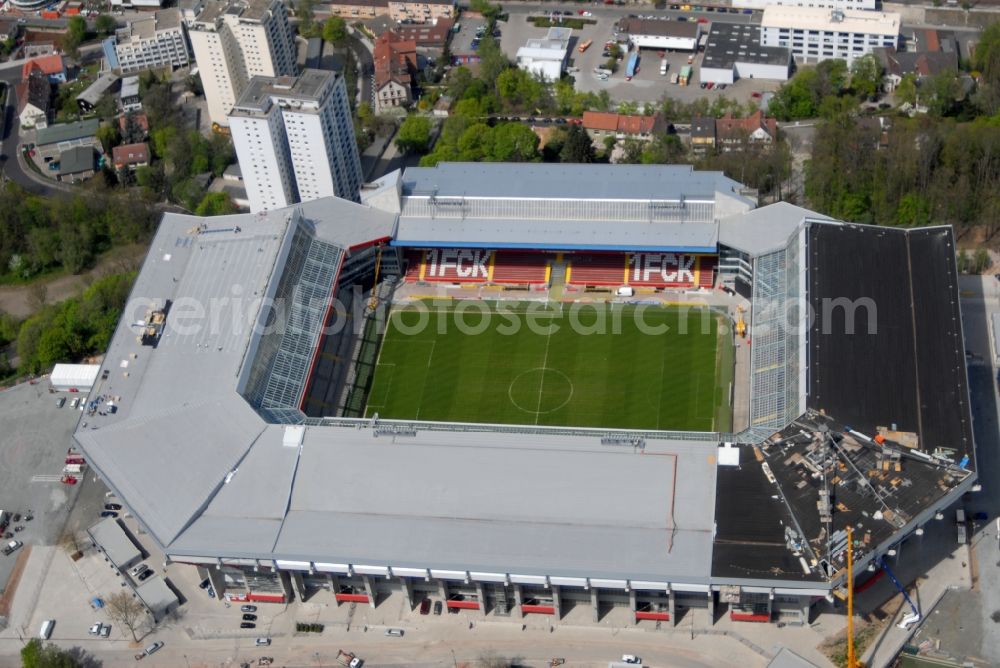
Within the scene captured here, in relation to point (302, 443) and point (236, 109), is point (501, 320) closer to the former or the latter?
point (302, 443)

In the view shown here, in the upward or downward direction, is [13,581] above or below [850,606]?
below

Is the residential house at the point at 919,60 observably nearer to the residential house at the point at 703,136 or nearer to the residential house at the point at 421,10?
the residential house at the point at 703,136

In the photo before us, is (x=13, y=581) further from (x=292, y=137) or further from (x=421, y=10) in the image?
(x=421, y=10)

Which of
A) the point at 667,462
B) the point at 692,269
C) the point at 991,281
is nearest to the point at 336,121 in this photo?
the point at 692,269

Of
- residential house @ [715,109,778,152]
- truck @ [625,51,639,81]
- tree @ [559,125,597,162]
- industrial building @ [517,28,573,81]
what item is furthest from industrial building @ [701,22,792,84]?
tree @ [559,125,597,162]

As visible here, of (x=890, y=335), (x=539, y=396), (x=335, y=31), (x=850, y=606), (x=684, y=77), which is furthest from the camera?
(x=335, y=31)

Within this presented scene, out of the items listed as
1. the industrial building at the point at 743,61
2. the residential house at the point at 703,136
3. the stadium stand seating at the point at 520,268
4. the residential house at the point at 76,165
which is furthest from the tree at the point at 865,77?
the residential house at the point at 76,165

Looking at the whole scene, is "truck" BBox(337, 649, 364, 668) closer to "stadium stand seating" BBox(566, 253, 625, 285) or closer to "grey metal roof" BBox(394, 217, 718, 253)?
"grey metal roof" BBox(394, 217, 718, 253)

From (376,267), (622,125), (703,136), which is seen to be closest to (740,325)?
(703,136)
